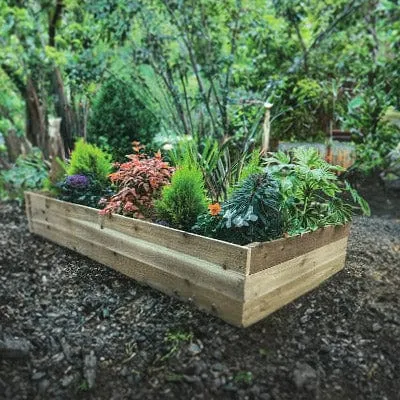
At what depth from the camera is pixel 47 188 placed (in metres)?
3.70

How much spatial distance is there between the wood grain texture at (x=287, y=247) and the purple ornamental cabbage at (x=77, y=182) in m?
1.76

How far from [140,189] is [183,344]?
47.5 inches

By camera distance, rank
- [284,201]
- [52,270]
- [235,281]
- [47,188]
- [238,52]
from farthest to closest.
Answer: [238,52]
[47,188]
[52,270]
[284,201]
[235,281]

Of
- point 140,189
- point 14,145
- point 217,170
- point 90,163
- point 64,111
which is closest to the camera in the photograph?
point 140,189

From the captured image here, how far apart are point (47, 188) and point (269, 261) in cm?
247

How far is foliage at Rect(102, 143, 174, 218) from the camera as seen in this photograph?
269cm

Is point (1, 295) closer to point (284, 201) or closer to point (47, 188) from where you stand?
point (47, 188)

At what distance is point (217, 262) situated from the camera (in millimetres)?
2062

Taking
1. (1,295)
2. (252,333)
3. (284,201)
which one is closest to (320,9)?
(284,201)

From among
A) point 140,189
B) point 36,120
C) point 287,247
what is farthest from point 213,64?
point 287,247

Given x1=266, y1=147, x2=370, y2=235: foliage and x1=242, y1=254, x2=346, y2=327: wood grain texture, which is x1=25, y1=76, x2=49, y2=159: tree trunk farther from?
x1=242, y1=254, x2=346, y2=327: wood grain texture

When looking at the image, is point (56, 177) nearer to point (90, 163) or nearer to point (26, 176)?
point (90, 163)

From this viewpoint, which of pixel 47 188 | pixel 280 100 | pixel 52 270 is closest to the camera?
pixel 52 270

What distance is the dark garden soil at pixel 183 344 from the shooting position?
1.69m
